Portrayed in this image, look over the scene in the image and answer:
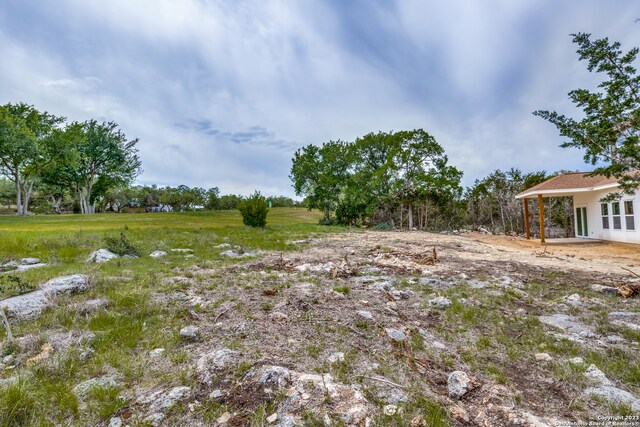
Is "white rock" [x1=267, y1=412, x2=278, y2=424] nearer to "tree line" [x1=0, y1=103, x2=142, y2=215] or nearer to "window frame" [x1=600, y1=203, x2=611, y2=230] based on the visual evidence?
"window frame" [x1=600, y1=203, x2=611, y2=230]

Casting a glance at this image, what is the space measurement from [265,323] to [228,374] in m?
0.98

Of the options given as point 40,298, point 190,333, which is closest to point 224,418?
point 190,333

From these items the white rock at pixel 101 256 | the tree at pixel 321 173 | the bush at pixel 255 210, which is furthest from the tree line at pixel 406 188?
the white rock at pixel 101 256

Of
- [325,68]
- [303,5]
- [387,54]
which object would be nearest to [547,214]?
[387,54]

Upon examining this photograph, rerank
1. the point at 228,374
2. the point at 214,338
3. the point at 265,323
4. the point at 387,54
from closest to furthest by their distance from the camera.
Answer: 1. the point at 228,374
2. the point at 214,338
3. the point at 265,323
4. the point at 387,54

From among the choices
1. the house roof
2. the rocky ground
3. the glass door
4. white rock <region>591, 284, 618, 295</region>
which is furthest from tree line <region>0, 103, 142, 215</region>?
the glass door

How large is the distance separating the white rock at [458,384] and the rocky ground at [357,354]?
10mm

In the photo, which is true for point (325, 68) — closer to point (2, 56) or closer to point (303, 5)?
point (303, 5)

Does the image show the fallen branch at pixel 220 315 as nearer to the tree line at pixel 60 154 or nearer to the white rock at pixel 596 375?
the white rock at pixel 596 375

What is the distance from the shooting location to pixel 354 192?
21281mm

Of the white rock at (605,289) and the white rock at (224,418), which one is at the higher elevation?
the white rock at (224,418)

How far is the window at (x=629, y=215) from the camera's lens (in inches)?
455

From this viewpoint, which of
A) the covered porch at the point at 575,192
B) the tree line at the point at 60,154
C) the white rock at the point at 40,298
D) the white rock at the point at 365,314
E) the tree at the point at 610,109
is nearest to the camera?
the white rock at the point at 40,298

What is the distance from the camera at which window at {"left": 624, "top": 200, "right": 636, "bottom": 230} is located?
11.6 metres
